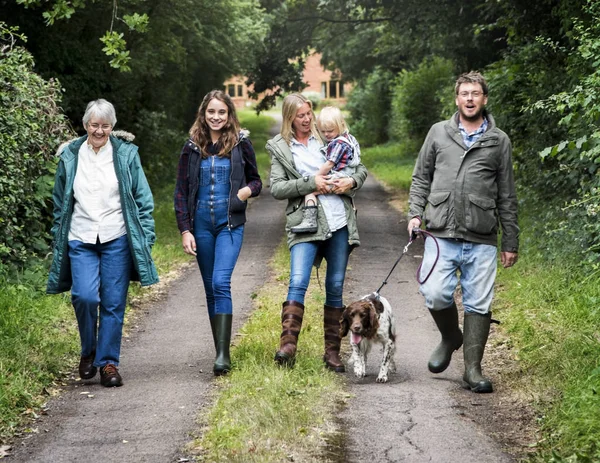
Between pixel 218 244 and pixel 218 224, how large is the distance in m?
0.15

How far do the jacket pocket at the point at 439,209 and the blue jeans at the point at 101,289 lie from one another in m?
2.30

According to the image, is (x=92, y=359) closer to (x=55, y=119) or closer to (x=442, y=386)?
(x=442, y=386)

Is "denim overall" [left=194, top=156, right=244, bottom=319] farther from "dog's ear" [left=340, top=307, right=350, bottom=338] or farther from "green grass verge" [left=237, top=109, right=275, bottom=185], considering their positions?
"green grass verge" [left=237, top=109, right=275, bottom=185]

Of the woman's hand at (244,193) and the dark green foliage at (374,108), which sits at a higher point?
the woman's hand at (244,193)

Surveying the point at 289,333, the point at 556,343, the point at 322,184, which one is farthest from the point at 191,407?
the point at 556,343

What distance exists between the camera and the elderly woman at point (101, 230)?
23.9ft

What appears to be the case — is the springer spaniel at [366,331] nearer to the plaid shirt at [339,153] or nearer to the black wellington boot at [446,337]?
the black wellington boot at [446,337]

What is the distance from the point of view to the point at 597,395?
19.3 feet

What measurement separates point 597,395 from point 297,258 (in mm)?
2499

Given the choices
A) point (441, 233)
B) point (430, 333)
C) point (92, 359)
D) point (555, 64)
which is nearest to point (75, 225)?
point (92, 359)

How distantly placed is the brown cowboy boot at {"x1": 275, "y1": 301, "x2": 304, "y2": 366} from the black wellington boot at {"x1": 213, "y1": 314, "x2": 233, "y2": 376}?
432 millimetres

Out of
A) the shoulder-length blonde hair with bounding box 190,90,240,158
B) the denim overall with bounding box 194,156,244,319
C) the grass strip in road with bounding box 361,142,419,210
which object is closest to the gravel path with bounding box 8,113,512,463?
the denim overall with bounding box 194,156,244,319

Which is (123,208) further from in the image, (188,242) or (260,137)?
(260,137)

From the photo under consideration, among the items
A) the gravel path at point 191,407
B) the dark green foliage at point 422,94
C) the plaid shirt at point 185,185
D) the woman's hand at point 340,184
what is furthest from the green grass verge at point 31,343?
the dark green foliage at point 422,94
